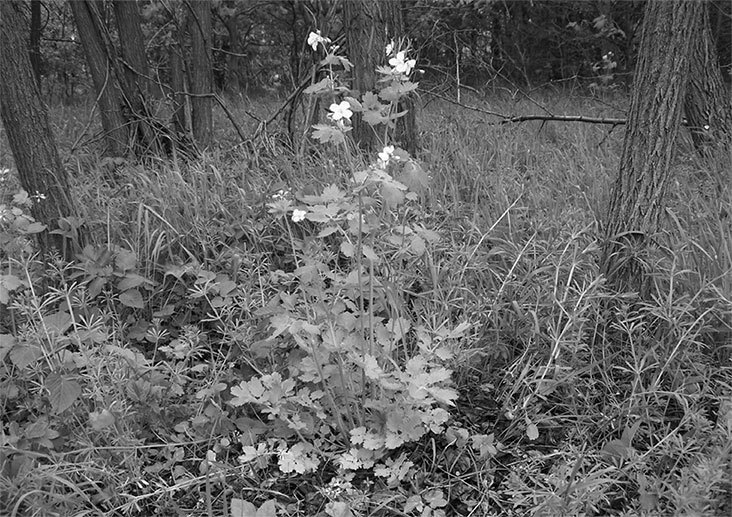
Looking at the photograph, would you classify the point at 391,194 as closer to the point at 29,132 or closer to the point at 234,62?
the point at 29,132

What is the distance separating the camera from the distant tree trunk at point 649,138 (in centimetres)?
207

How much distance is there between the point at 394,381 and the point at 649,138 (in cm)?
132

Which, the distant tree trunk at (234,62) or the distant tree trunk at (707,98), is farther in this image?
the distant tree trunk at (234,62)

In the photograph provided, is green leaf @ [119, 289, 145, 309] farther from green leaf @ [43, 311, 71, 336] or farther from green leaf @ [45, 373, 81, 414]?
green leaf @ [45, 373, 81, 414]

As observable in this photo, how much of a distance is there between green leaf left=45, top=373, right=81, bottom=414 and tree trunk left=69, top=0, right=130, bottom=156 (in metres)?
2.75

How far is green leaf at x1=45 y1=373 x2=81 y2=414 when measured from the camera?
1.70m

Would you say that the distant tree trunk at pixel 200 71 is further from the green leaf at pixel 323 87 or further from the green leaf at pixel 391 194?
the green leaf at pixel 391 194

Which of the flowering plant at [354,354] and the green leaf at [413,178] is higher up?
the green leaf at [413,178]

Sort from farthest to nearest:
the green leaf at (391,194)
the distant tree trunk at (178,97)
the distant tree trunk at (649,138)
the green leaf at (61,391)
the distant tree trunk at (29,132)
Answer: the distant tree trunk at (178,97) < the distant tree trunk at (29,132) < the distant tree trunk at (649,138) < the green leaf at (61,391) < the green leaf at (391,194)

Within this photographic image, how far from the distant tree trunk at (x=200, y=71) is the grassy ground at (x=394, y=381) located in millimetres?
2110

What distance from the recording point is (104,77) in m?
4.13

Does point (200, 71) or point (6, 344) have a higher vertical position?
point (200, 71)

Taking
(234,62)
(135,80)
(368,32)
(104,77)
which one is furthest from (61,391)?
(234,62)

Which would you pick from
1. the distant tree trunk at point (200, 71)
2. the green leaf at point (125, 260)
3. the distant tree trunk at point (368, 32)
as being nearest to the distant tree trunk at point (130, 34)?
the distant tree trunk at point (200, 71)
